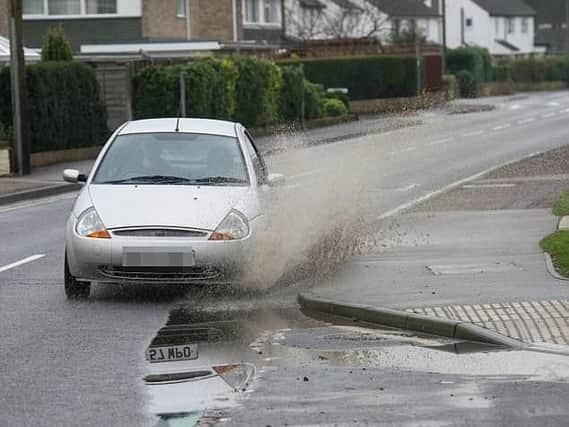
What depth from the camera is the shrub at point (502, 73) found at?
8443 cm

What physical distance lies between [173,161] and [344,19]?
65984 millimetres

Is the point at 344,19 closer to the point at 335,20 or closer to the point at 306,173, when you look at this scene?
the point at 335,20

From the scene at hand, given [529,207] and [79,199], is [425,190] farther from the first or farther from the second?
[79,199]

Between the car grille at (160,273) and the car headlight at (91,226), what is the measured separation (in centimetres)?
28

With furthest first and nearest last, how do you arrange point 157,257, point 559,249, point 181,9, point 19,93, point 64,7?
point 181,9 → point 64,7 → point 19,93 → point 559,249 → point 157,257

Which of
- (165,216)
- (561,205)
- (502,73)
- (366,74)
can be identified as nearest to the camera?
(165,216)

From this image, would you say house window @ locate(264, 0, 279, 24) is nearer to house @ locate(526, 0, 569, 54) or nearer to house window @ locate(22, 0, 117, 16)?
house window @ locate(22, 0, 117, 16)

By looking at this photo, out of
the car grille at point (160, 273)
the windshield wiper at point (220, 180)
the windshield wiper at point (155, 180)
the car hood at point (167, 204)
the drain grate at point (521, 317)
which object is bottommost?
the drain grate at point (521, 317)

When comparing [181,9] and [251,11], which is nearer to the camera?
[181,9]

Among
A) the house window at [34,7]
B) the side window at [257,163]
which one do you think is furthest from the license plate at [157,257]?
the house window at [34,7]

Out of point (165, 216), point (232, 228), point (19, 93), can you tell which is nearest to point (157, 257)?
point (165, 216)

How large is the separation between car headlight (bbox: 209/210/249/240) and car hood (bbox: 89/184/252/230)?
0.05m

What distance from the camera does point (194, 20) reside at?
5941 centimetres

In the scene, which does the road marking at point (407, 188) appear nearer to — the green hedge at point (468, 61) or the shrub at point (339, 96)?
the shrub at point (339, 96)
